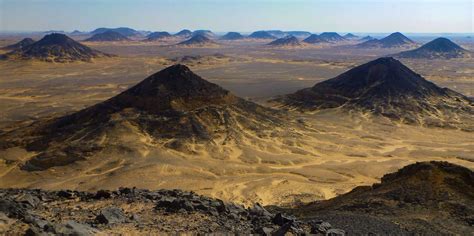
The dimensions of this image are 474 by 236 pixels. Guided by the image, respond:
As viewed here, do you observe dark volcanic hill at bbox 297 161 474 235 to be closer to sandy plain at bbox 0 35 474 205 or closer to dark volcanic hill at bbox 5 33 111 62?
sandy plain at bbox 0 35 474 205

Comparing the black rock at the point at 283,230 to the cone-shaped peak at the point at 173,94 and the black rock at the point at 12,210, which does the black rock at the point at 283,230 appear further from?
the cone-shaped peak at the point at 173,94

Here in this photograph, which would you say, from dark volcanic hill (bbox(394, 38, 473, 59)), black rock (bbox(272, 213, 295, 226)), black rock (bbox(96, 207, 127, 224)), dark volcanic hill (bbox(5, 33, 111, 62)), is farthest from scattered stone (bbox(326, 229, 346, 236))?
dark volcanic hill (bbox(394, 38, 473, 59))

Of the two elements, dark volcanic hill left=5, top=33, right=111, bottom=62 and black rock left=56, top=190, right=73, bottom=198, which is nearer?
black rock left=56, top=190, right=73, bottom=198

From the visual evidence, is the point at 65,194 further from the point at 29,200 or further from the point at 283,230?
the point at 283,230

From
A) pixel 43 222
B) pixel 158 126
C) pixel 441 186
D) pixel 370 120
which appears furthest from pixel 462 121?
pixel 43 222

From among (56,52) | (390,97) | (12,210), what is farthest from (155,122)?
(56,52)

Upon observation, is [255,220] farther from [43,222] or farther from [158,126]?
[158,126]

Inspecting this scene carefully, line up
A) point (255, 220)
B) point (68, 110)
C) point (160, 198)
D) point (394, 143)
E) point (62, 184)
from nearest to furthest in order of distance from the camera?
point (255, 220)
point (160, 198)
point (62, 184)
point (394, 143)
point (68, 110)
